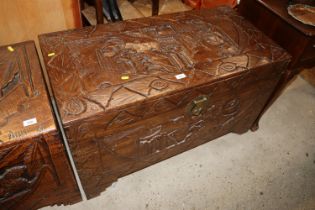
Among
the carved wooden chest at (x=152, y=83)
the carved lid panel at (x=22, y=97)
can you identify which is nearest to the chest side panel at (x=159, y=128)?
the carved wooden chest at (x=152, y=83)

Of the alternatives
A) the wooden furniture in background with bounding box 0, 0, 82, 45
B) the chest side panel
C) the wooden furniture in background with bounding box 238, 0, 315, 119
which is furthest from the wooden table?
the wooden furniture in background with bounding box 0, 0, 82, 45

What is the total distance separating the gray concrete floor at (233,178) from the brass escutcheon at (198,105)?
1.54 feet

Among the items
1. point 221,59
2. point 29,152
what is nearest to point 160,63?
point 221,59

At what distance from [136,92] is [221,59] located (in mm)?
453

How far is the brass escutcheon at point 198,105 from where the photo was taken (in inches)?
39.8

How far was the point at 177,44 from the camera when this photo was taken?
1.11 meters

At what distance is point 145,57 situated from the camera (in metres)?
1.02

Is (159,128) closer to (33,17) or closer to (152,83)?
(152,83)

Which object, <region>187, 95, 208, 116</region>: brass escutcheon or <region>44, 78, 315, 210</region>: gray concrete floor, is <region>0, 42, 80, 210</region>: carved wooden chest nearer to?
<region>44, 78, 315, 210</region>: gray concrete floor

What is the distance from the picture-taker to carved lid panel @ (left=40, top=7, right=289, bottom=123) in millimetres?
858

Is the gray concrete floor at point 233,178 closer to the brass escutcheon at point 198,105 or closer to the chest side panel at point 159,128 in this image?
the chest side panel at point 159,128

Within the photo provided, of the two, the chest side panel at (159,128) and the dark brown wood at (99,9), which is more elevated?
the dark brown wood at (99,9)

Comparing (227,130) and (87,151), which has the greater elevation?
(87,151)

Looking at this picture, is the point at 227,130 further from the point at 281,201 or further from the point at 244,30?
the point at 244,30
